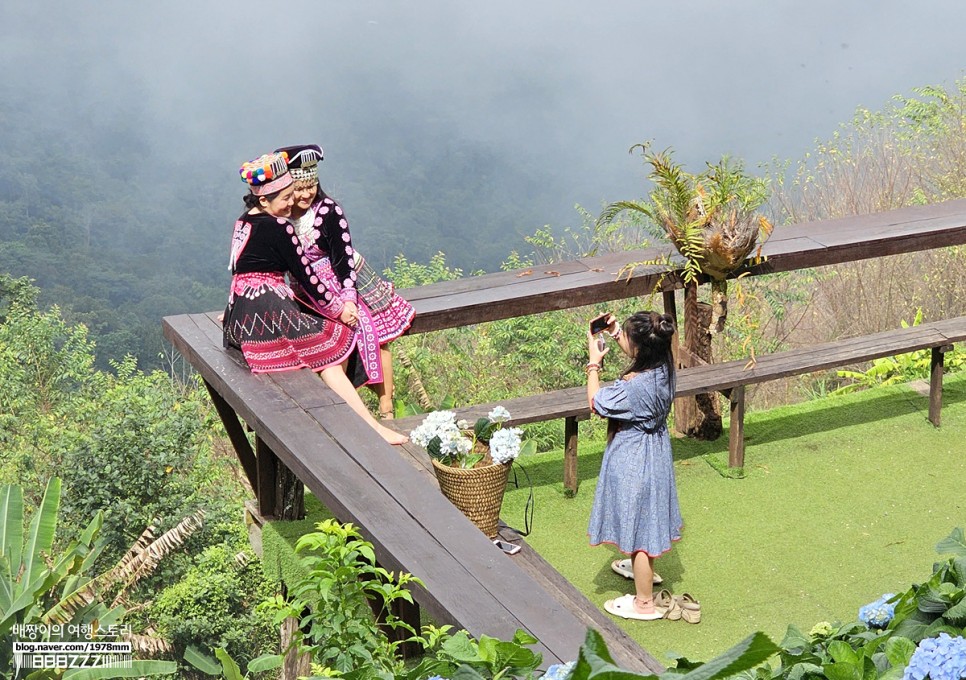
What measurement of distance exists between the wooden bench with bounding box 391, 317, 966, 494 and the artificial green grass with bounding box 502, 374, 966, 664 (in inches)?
8.0

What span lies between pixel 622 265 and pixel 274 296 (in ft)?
5.85

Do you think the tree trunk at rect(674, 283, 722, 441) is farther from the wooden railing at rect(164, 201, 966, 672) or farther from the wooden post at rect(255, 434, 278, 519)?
the wooden post at rect(255, 434, 278, 519)

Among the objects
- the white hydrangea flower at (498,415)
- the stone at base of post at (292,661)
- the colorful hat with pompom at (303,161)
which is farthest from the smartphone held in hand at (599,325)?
the stone at base of post at (292,661)

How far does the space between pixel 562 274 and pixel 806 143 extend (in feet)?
177

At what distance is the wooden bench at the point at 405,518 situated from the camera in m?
3.02

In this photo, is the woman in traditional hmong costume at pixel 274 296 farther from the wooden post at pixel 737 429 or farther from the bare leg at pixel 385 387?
the wooden post at pixel 737 429

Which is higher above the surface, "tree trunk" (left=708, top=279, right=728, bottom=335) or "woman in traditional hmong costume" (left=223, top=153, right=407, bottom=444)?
"woman in traditional hmong costume" (left=223, top=153, right=407, bottom=444)

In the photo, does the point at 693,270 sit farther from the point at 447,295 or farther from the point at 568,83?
the point at 568,83

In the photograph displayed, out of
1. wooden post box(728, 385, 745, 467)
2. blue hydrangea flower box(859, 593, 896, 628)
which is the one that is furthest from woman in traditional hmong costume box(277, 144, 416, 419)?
blue hydrangea flower box(859, 593, 896, 628)

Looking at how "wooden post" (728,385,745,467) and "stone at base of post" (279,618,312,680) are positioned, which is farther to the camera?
"wooden post" (728,385,745,467)

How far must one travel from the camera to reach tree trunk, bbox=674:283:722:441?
19.8 feet

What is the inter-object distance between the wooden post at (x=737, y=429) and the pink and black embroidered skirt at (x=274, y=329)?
188 centimetres

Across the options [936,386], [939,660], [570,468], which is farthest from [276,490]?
[939,660]

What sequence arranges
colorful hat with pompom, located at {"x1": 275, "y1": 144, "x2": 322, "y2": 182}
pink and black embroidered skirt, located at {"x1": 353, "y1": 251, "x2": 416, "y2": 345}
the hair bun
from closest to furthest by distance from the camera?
the hair bun < colorful hat with pompom, located at {"x1": 275, "y1": 144, "x2": 322, "y2": 182} < pink and black embroidered skirt, located at {"x1": 353, "y1": 251, "x2": 416, "y2": 345}
